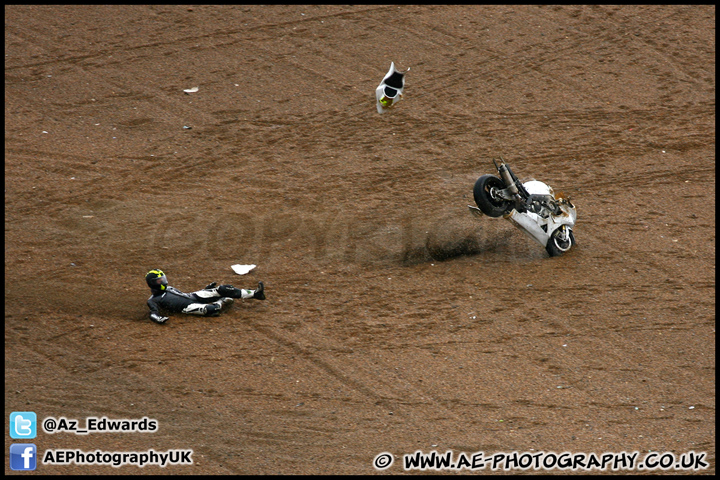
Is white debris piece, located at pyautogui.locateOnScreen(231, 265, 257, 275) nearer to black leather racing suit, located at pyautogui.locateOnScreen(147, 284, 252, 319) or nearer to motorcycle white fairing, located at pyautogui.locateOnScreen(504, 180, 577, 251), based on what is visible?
black leather racing suit, located at pyautogui.locateOnScreen(147, 284, 252, 319)

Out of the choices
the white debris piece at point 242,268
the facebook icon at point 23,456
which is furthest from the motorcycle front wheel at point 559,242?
the facebook icon at point 23,456

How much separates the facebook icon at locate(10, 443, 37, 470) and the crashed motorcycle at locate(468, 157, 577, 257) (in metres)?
7.00

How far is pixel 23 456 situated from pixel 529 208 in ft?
26.5

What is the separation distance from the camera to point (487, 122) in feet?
57.7

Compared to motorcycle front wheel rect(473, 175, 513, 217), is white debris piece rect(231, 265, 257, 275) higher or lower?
lower

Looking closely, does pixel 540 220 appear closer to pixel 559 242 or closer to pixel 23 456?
pixel 559 242

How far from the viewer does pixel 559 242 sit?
13.3 metres

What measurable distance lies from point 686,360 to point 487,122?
8.12m

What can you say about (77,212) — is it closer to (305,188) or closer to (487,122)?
(305,188)

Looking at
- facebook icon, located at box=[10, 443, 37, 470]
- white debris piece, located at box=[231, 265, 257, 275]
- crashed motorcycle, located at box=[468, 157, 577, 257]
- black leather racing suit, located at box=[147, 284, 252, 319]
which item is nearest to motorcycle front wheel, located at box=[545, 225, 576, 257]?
crashed motorcycle, located at box=[468, 157, 577, 257]

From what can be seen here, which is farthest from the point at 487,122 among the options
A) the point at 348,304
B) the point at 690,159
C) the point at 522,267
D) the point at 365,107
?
the point at 348,304

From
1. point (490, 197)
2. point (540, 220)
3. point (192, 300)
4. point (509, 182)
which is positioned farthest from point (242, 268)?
point (540, 220)

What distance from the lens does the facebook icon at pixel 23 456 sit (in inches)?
356

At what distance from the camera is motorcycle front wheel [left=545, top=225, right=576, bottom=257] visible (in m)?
13.1
